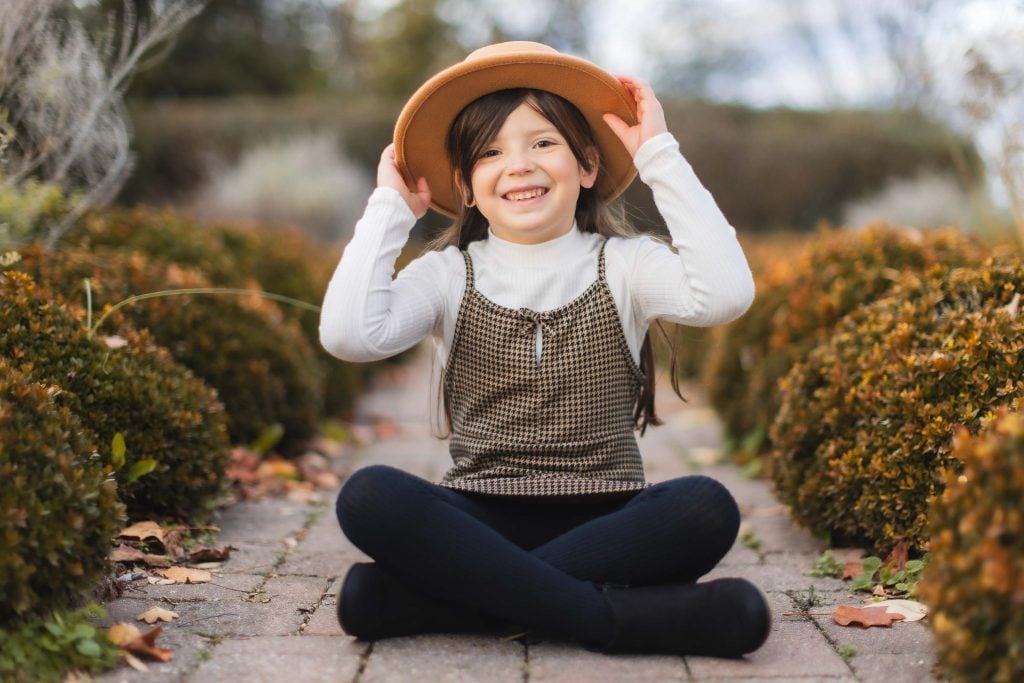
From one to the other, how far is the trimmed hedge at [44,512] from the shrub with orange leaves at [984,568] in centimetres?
165

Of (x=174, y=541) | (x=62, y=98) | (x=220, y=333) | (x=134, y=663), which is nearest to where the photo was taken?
(x=134, y=663)

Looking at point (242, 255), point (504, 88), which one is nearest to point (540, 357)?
point (504, 88)

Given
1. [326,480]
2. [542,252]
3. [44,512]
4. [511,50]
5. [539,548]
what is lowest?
[326,480]

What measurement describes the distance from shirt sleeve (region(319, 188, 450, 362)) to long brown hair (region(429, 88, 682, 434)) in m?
0.24

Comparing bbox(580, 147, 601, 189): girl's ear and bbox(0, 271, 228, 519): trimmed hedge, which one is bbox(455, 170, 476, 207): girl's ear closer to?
bbox(580, 147, 601, 189): girl's ear

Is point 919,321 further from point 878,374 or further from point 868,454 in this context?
point 868,454

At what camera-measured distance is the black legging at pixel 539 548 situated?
93.5 inches

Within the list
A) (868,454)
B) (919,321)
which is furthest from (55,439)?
(919,321)

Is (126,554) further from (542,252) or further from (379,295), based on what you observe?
(542,252)

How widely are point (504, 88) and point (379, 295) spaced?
638 millimetres

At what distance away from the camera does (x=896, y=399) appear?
116 inches

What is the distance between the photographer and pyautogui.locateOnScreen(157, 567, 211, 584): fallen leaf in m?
2.93

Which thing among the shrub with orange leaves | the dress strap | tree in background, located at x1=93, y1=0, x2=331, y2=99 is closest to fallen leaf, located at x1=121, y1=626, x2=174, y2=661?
the dress strap

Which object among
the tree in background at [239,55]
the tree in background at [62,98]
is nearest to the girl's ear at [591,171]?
the tree in background at [62,98]
